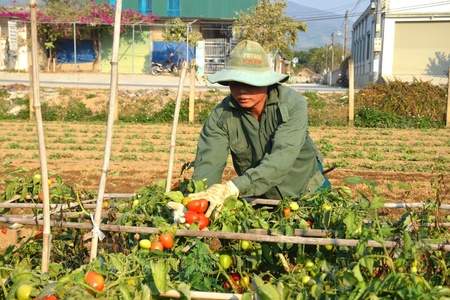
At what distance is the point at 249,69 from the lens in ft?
10.2

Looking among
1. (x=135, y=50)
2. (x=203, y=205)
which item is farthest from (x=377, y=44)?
(x=203, y=205)

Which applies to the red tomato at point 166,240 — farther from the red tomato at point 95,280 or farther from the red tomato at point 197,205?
the red tomato at point 95,280

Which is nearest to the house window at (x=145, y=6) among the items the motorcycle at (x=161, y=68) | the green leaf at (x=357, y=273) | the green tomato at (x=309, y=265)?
the motorcycle at (x=161, y=68)

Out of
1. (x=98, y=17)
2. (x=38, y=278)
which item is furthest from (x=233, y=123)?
(x=98, y=17)

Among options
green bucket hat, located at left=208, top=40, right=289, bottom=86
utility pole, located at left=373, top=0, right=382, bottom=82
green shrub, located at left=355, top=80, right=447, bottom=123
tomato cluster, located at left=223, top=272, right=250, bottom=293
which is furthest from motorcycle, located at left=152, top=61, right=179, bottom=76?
tomato cluster, located at left=223, top=272, right=250, bottom=293

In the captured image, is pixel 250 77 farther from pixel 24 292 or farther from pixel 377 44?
pixel 377 44

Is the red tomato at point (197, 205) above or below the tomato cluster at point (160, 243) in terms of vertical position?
above

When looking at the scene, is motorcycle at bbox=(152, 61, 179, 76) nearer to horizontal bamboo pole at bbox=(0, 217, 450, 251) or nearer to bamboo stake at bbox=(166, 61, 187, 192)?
bamboo stake at bbox=(166, 61, 187, 192)

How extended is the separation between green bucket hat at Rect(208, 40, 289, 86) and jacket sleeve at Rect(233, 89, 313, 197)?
175mm

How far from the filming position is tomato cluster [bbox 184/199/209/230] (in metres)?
2.49

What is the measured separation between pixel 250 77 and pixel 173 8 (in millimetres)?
25847

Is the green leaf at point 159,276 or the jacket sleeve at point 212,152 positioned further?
the jacket sleeve at point 212,152

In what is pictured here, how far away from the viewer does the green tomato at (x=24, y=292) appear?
195 centimetres

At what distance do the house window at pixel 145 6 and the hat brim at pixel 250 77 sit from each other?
25985 millimetres
